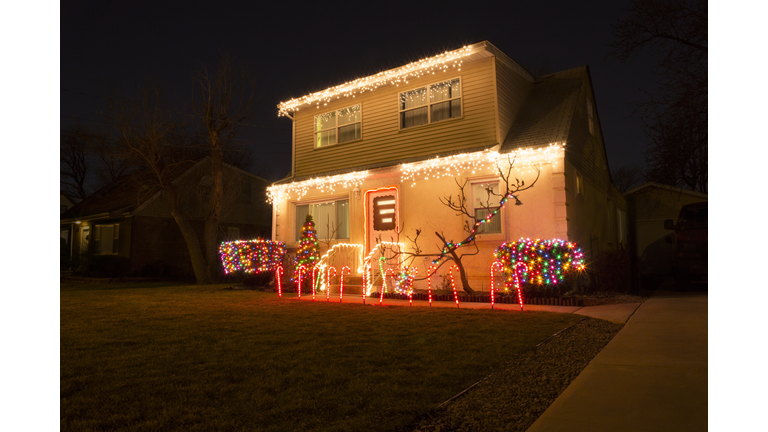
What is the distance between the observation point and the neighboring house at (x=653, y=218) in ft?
58.1

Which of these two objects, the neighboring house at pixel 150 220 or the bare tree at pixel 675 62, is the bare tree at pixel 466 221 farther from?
the neighboring house at pixel 150 220

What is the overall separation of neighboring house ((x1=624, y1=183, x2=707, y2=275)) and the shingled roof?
7476mm

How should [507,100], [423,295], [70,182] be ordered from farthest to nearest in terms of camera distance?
[70,182] < [507,100] < [423,295]

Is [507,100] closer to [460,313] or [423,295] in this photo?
[423,295]

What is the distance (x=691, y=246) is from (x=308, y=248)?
928cm

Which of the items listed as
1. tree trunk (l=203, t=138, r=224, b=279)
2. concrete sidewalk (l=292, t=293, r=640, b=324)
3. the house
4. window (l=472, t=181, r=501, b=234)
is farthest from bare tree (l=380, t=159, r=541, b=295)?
tree trunk (l=203, t=138, r=224, b=279)

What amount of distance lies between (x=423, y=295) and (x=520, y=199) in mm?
3002

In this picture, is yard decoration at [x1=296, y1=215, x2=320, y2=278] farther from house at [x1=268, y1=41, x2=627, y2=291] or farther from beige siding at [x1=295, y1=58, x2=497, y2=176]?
beige siding at [x1=295, y1=58, x2=497, y2=176]

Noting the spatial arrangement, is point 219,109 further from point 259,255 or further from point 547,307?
point 547,307

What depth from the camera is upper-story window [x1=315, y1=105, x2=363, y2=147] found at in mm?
13805

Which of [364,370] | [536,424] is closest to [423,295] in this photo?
[364,370]

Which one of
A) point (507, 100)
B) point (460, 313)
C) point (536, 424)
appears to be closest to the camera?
point (536, 424)

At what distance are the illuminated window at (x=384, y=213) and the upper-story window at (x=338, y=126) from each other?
2381 millimetres
